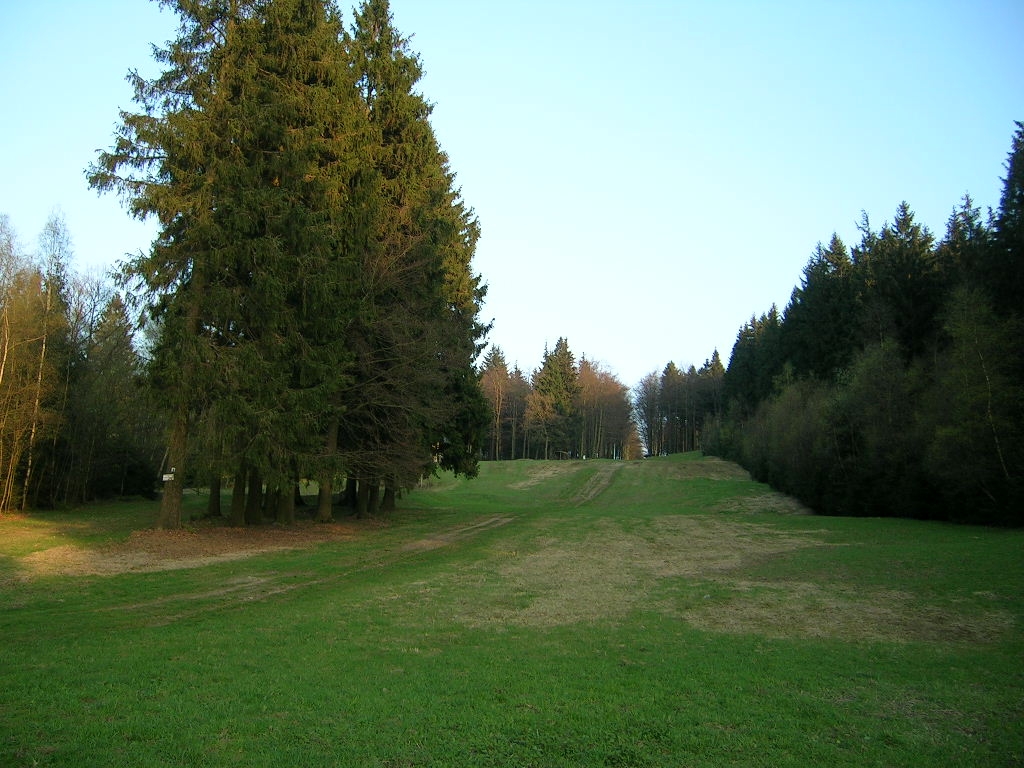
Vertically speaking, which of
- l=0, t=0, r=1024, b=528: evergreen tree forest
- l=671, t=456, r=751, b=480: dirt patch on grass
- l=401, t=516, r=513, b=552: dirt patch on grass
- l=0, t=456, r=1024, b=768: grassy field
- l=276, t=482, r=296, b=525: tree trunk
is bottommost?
l=401, t=516, r=513, b=552: dirt patch on grass

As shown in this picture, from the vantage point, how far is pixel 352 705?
21.7 feet

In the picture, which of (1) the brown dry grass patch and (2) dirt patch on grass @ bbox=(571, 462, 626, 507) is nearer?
(1) the brown dry grass patch

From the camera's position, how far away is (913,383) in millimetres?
A: 29469

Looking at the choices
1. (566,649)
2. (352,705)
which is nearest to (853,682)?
(566,649)

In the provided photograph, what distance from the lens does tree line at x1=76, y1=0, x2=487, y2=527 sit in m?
19.1

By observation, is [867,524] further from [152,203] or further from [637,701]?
[152,203]

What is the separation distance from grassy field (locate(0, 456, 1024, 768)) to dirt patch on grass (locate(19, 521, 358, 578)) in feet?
0.49

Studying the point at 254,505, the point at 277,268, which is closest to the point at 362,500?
the point at 254,505

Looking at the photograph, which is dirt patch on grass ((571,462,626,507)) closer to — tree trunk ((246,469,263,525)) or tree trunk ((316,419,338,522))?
tree trunk ((316,419,338,522))

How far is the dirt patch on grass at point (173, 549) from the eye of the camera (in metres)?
15.4

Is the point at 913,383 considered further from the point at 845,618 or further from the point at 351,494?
the point at 351,494

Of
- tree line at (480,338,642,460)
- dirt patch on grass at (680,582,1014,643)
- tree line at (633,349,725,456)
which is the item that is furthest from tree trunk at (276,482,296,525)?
tree line at (633,349,725,456)

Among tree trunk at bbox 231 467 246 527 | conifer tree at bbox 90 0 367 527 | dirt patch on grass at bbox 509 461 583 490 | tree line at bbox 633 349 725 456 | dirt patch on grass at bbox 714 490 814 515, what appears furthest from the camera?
tree line at bbox 633 349 725 456

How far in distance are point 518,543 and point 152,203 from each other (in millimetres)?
15936
